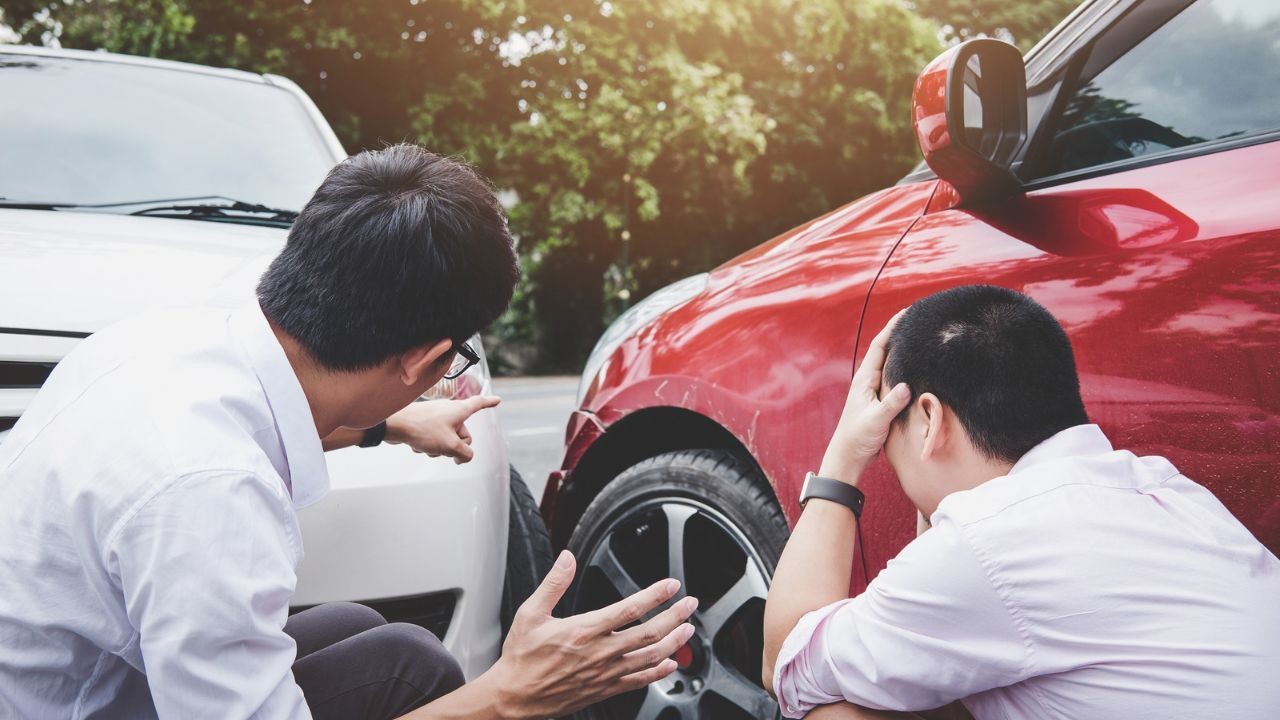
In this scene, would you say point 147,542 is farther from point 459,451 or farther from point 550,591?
point 459,451

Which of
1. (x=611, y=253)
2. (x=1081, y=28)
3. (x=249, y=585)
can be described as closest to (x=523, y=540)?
(x=249, y=585)

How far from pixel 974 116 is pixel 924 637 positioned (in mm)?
953

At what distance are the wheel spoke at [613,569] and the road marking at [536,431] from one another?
631 cm

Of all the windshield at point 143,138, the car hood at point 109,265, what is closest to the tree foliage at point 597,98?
the windshield at point 143,138

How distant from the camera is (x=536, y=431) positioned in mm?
9031

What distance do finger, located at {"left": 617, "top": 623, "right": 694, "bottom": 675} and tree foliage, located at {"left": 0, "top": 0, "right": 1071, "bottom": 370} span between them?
525 inches

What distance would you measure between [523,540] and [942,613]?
145 cm

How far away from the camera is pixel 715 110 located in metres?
16.4

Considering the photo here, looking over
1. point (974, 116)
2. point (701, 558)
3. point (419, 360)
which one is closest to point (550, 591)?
point (419, 360)

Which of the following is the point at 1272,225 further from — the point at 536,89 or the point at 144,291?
the point at 536,89

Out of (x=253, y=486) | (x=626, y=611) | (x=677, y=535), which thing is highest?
(x=253, y=486)

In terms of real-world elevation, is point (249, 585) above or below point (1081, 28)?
below

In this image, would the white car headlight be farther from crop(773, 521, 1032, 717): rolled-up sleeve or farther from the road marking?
the road marking

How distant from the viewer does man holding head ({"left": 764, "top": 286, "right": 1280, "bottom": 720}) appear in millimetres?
1243
